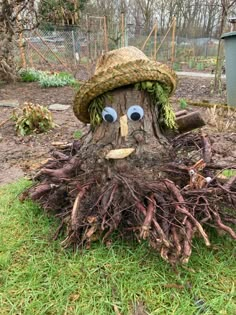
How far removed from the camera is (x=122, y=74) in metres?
1.58

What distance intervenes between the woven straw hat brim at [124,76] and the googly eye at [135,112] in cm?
16

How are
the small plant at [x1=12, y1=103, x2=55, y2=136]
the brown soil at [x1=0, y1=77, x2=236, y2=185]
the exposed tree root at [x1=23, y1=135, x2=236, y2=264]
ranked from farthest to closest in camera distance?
the small plant at [x1=12, y1=103, x2=55, y2=136]
the brown soil at [x1=0, y1=77, x2=236, y2=185]
the exposed tree root at [x1=23, y1=135, x2=236, y2=264]

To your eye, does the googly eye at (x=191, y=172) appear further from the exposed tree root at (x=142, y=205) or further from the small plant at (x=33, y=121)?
the small plant at (x=33, y=121)

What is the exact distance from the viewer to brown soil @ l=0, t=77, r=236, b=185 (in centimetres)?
337

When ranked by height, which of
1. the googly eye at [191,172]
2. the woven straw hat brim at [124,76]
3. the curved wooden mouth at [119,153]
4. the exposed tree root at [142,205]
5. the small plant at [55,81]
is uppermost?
the woven straw hat brim at [124,76]

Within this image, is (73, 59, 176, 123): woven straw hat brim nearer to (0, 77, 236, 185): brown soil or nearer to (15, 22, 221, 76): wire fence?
(0, 77, 236, 185): brown soil

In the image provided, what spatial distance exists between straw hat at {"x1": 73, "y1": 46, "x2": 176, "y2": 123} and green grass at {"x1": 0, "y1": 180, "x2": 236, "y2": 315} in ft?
2.73

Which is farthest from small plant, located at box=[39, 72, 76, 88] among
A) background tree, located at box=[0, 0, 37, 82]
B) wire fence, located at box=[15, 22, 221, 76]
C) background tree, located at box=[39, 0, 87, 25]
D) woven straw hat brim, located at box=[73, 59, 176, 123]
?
woven straw hat brim, located at box=[73, 59, 176, 123]

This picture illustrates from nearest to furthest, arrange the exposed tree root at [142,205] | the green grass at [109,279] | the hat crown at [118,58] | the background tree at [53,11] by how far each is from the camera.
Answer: the green grass at [109,279], the exposed tree root at [142,205], the hat crown at [118,58], the background tree at [53,11]

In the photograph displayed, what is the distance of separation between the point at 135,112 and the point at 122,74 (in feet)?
0.78

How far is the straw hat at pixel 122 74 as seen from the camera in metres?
1.58

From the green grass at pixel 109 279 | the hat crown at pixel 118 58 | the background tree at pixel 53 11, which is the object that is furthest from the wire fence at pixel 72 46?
the green grass at pixel 109 279

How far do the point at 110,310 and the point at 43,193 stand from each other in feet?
2.82

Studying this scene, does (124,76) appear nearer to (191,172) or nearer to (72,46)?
(191,172)
